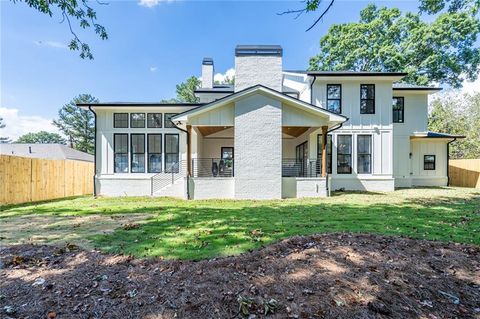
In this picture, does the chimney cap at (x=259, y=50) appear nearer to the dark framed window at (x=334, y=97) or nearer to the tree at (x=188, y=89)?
the dark framed window at (x=334, y=97)

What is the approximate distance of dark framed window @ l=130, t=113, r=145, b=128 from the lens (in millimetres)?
14453

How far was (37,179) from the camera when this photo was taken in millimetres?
12250

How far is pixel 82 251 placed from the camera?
173 inches

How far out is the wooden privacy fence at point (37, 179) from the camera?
10.8 meters

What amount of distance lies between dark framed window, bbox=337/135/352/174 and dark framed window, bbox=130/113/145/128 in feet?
37.0

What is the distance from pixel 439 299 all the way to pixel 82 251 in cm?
526

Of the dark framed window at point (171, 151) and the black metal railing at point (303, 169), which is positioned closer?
the black metal railing at point (303, 169)

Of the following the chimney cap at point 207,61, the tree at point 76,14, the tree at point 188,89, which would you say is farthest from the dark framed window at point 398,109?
the tree at point 188,89

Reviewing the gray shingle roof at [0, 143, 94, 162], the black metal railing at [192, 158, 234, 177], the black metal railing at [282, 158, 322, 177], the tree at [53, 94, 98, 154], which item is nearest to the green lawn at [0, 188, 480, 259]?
the black metal railing at [282, 158, 322, 177]

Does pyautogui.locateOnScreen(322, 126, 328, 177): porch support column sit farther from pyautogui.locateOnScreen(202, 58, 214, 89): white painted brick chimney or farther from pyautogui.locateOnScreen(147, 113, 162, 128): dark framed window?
pyautogui.locateOnScreen(202, 58, 214, 89): white painted brick chimney

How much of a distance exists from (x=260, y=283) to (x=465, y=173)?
21.7 metres

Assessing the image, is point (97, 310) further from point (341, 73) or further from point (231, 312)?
point (341, 73)

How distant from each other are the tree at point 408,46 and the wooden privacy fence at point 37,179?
26.1 meters

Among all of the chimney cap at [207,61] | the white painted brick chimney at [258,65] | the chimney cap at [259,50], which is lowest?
the white painted brick chimney at [258,65]
